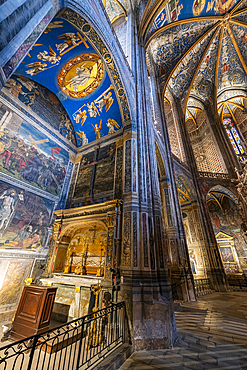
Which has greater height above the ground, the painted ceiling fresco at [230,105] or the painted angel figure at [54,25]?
the painted ceiling fresco at [230,105]

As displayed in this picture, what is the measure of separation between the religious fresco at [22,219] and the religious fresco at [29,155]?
0.61 meters

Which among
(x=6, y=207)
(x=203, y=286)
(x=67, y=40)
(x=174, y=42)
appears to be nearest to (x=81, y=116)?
(x=67, y=40)

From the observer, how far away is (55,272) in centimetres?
640

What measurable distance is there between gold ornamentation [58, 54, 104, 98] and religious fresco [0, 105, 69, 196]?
2.69 metres

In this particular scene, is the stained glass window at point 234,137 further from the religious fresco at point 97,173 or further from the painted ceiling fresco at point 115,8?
the religious fresco at point 97,173

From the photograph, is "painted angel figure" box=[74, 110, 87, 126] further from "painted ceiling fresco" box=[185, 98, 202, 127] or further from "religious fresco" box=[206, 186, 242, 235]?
"painted ceiling fresco" box=[185, 98, 202, 127]

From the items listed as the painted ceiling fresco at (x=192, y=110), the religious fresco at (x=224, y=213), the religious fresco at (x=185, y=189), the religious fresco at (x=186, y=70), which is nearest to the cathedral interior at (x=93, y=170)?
the religious fresco at (x=185, y=189)

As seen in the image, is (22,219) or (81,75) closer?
(22,219)

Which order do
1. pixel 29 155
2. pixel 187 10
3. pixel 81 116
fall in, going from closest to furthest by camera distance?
1. pixel 29 155
2. pixel 81 116
3. pixel 187 10

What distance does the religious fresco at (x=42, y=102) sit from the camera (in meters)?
6.65

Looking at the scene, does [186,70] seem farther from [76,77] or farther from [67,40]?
[67,40]

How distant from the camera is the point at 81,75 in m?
7.49

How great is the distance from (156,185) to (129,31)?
32.7ft

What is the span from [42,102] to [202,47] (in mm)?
16083
